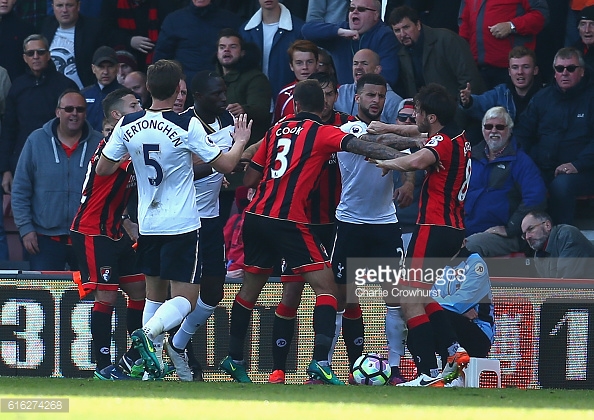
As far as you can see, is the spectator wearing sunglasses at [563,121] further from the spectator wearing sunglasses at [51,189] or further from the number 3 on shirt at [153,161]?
the number 3 on shirt at [153,161]

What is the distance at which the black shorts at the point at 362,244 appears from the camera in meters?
8.74

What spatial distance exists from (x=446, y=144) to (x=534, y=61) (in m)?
3.22

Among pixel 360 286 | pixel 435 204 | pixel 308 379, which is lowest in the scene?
pixel 308 379

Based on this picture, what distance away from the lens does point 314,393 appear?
7.32 meters

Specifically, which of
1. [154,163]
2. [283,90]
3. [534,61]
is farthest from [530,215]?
[154,163]

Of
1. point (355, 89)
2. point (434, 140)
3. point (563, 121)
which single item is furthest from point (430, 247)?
point (563, 121)

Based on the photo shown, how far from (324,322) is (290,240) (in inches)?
23.5

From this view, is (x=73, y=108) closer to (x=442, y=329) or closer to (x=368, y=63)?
(x=368, y=63)

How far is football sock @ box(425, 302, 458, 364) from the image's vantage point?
8352mm

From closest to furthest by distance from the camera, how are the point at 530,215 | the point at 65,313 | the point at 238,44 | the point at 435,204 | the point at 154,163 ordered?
the point at 154,163, the point at 435,204, the point at 65,313, the point at 530,215, the point at 238,44

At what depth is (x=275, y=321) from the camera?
28.4 feet

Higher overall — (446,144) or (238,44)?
(238,44)

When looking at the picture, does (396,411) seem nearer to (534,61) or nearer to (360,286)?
(360,286)

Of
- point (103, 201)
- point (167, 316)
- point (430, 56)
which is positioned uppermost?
point (430, 56)
